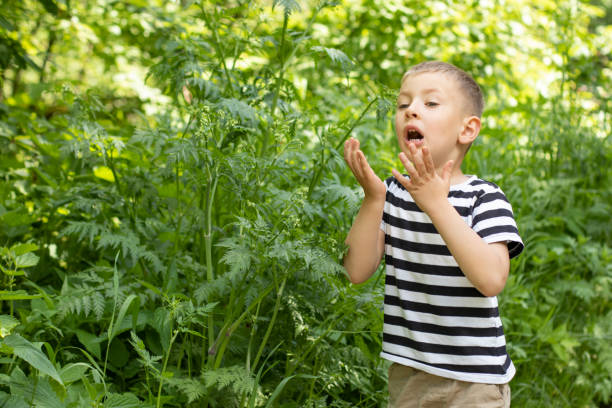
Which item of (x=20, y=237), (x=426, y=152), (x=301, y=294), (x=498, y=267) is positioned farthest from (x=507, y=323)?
(x=20, y=237)

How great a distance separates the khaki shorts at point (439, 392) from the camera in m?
1.73

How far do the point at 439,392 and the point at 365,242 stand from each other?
505 mm

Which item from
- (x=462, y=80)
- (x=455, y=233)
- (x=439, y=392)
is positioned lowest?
(x=439, y=392)

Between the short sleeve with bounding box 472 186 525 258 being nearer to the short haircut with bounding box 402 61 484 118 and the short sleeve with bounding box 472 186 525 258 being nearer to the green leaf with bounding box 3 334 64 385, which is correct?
the short haircut with bounding box 402 61 484 118

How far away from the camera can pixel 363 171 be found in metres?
1.80

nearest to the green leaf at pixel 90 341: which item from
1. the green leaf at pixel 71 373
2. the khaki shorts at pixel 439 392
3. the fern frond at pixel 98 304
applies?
the fern frond at pixel 98 304

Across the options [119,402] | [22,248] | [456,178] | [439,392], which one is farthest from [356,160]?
[22,248]

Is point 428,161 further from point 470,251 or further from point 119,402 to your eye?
point 119,402

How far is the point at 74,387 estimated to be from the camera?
1849mm

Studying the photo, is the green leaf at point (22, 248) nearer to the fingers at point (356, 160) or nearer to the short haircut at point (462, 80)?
the fingers at point (356, 160)

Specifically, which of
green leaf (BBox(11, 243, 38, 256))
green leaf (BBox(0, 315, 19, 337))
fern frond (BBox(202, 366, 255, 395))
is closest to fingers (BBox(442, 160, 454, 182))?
fern frond (BBox(202, 366, 255, 395))

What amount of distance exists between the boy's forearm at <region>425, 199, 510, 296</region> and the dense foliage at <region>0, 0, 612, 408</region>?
0.35 metres

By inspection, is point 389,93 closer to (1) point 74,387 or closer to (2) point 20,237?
(1) point 74,387

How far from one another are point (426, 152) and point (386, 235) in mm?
448
